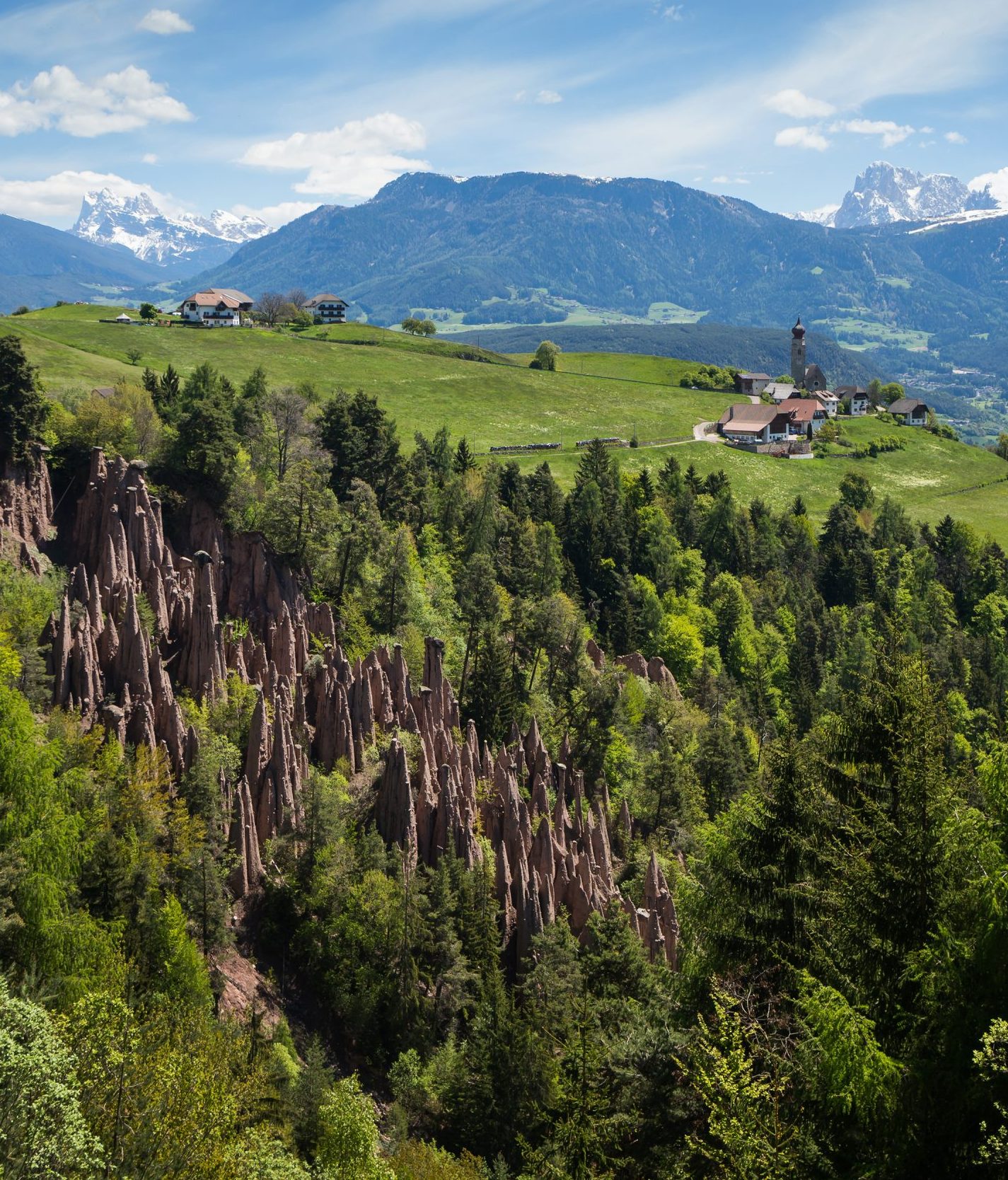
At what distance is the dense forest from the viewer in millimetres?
24875

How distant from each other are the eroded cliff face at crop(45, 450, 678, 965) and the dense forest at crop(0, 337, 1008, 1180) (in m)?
0.29

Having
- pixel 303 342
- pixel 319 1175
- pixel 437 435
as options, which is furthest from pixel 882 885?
pixel 303 342

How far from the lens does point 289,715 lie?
6631cm

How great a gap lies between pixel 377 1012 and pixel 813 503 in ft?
457

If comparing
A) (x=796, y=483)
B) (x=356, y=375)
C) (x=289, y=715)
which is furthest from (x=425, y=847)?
(x=796, y=483)

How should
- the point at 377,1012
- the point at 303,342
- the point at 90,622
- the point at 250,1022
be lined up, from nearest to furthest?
the point at 250,1022, the point at 377,1012, the point at 90,622, the point at 303,342

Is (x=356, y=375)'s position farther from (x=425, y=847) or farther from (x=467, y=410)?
(x=425, y=847)

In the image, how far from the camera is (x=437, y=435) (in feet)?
444

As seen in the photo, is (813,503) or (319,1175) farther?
(813,503)

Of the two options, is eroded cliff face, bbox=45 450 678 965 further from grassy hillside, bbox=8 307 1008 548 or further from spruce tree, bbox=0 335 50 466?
grassy hillside, bbox=8 307 1008 548

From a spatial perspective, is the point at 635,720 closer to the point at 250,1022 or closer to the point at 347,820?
the point at 347,820

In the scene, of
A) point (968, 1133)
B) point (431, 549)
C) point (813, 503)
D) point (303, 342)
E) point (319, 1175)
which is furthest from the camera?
point (303, 342)

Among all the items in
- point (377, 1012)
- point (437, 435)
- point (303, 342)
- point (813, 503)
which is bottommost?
point (377, 1012)

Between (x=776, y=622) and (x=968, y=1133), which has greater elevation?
(x=968, y=1133)
